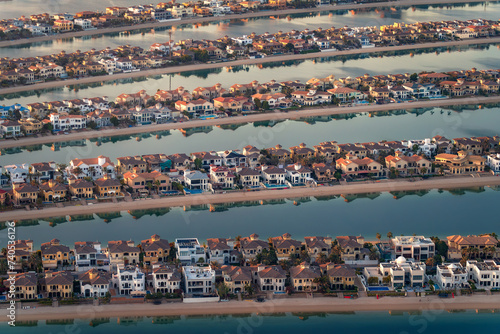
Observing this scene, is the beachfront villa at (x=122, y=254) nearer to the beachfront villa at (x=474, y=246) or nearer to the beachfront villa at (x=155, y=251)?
the beachfront villa at (x=155, y=251)

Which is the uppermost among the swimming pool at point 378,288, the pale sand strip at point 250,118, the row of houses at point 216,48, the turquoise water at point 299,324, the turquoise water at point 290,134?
the row of houses at point 216,48

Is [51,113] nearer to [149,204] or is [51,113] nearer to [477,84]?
[149,204]

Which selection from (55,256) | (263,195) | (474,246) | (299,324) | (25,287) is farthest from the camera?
(263,195)


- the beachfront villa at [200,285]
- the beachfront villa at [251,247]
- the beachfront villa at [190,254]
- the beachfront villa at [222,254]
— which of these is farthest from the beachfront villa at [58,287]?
the beachfront villa at [251,247]

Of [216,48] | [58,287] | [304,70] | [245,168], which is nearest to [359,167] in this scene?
[245,168]

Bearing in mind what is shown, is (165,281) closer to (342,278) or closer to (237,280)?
(237,280)

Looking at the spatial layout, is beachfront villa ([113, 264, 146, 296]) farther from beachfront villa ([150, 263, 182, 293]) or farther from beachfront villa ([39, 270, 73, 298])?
beachfront villa ([39, 270, 73, 298])

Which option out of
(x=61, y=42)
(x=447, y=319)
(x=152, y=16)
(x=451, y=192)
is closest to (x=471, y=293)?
(x=447, y=319)
